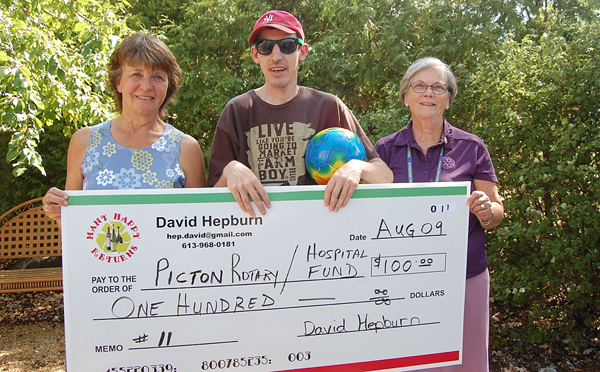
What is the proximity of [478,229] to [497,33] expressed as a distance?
4.54 metres

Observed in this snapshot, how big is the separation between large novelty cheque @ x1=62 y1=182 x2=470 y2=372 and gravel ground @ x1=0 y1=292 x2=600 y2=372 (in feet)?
9.12

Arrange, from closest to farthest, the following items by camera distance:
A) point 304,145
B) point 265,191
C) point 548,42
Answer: point 265,191 → point 304,145 → point 548,42

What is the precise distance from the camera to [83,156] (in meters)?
2.47

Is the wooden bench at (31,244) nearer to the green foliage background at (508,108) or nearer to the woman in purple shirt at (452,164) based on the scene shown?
the green foliage background at (508,108)

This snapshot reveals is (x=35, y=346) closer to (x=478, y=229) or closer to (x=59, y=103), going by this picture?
(x=59, y=103)

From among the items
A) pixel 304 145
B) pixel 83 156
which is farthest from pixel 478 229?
pixel 83 156

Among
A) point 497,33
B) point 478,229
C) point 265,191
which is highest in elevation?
point 497,33

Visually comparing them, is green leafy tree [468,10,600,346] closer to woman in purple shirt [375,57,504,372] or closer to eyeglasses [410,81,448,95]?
woman in purple shirt [375,57,504,372]

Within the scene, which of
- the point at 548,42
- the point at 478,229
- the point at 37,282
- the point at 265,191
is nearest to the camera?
the point at 265,191

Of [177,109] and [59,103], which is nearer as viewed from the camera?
[59,103]

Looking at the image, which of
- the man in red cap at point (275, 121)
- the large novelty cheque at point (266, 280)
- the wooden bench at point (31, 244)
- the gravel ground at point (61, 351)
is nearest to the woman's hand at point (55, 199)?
the large novelty cheque at point (266, 280)

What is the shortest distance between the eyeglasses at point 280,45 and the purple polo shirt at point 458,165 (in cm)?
81

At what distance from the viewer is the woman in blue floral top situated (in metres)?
2.44

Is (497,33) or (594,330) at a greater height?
(497,33)
